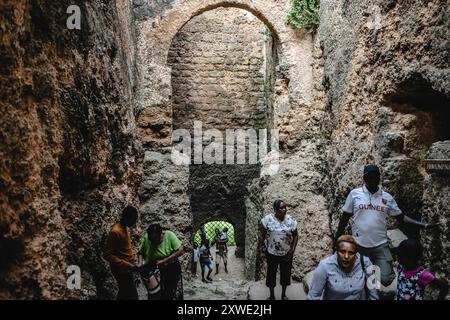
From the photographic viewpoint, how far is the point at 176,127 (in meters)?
9.95

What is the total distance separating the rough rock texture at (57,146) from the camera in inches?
94.5

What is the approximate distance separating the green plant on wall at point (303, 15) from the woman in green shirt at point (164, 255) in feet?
16.8

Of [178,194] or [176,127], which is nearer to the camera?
[178,194]

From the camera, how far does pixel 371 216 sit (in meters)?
3.33

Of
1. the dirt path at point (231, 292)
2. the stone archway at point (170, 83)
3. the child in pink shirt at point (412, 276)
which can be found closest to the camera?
the child in pink shirt at point (412, 276)

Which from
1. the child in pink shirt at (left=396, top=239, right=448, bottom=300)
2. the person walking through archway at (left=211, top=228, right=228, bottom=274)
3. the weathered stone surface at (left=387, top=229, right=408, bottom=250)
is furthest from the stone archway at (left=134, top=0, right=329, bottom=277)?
the child in pink shirt at (left=396, top=239, right=448, bottom=300)

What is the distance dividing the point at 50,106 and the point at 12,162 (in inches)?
30.8

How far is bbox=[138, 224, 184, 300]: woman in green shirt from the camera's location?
3395 millimetres

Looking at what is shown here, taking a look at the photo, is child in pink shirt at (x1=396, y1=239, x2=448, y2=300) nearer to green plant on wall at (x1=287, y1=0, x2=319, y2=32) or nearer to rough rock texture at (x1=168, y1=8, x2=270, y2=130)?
green plant on wall at (x1=287, y1=0, x2=319, y2=32)

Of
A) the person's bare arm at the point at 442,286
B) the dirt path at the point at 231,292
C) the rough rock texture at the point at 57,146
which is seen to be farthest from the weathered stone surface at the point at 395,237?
the rough rock texture at the point at 57,146

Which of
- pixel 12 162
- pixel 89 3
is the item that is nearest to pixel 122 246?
pixel 12 162

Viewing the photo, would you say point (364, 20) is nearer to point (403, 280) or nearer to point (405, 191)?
point (405, 191)

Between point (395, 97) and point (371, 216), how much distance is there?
1.80 meters

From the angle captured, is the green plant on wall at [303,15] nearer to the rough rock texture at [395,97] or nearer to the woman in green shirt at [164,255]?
the rough rock texture at [395,97]
